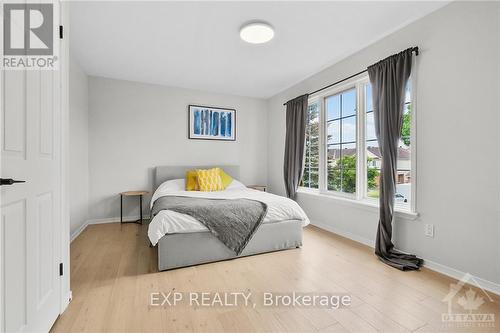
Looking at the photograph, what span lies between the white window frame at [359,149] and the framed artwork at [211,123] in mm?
1696

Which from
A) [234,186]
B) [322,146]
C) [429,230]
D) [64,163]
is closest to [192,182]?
[234,186]

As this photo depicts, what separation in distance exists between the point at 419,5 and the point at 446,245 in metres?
2.24

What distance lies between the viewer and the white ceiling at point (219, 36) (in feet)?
7.20

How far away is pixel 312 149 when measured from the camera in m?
3.99

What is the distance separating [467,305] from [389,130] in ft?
5.37

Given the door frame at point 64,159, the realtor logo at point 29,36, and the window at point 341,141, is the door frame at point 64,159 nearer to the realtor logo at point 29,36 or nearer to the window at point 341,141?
the realtor logo at point 29,36

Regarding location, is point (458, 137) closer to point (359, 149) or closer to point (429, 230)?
point (429, 230)

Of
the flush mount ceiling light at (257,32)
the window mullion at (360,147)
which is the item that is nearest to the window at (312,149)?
the window mullion at (360,147)

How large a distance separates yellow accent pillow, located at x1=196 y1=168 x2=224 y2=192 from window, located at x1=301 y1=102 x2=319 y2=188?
153cm

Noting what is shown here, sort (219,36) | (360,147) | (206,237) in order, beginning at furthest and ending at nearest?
(360,147)
(219,36)
(206,237)

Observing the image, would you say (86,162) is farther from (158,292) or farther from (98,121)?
(158,292)

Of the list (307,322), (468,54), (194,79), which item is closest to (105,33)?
(194,79)

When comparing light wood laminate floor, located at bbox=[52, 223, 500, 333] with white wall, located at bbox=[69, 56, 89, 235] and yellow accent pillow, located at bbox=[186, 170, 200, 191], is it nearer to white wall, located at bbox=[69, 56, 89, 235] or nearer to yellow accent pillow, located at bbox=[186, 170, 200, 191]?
white wall, located at bbox=[69, 56, 89, 235]

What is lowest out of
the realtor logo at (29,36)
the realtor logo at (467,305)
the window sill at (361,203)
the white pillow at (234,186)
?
the realtor logo at (467,305)
